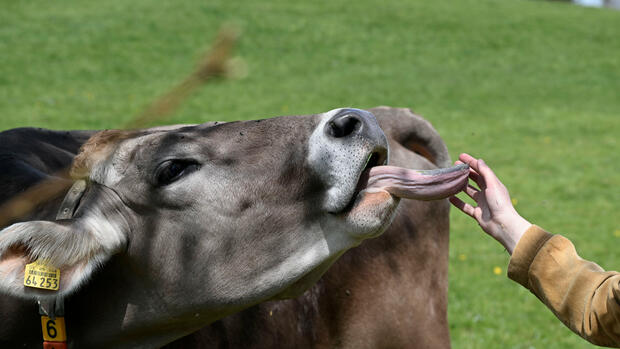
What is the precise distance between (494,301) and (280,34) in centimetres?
1381

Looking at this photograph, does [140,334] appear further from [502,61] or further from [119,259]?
[502,61]

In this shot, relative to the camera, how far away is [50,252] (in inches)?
98.5

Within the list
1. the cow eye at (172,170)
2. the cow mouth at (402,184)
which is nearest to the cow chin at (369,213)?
the cow mouth at (402,184)

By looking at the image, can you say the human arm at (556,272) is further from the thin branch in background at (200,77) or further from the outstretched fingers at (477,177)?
the thin branch in background at (200,77)

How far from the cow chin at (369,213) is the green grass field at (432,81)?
3594 mm

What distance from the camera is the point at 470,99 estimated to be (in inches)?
645

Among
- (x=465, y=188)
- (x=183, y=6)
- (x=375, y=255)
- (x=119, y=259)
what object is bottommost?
(x=183, y=6)

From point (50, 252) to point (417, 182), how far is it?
1.22m

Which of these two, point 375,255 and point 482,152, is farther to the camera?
point 482,152

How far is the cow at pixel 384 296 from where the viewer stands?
3426mm

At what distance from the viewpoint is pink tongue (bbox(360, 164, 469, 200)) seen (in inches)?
106

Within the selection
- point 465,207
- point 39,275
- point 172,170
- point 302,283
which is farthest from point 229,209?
point 465,207

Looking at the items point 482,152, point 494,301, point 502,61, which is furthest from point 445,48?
point 494,301

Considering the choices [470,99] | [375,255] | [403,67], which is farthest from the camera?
[403,67]
